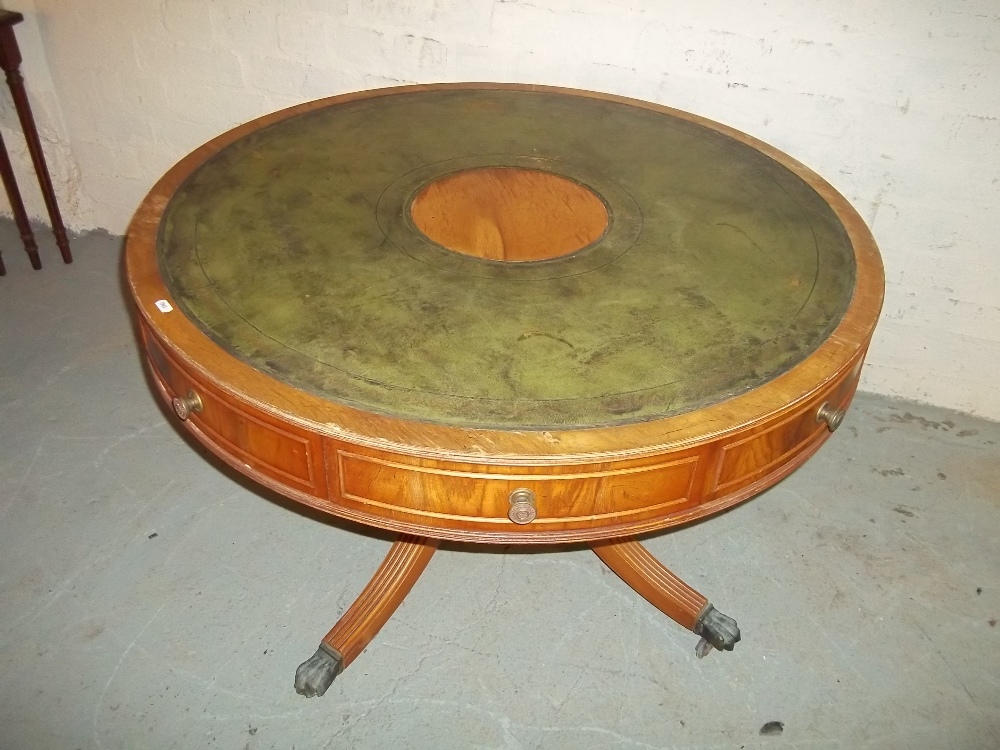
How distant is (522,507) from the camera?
123 cm

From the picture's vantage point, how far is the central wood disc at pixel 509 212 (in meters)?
1.78

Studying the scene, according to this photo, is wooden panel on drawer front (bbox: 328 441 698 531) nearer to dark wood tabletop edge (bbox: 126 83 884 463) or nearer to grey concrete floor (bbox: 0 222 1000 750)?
dark wood tabletop edge (bbox: 126 83 884 463)

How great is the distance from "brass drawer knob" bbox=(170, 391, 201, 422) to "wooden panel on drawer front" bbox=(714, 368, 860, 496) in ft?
2.71

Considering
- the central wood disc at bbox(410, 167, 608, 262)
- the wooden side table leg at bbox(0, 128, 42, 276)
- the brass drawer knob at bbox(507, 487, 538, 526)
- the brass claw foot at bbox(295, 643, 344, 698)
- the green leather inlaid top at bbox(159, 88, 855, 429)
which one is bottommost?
the brass claw foot at bbox(295, 643, 344, 698)

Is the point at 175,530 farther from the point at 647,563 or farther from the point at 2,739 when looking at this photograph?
the point at 647,563

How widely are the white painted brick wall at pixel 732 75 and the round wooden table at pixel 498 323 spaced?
1.64 feet

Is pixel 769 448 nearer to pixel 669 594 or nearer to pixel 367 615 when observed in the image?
pixel 669 594

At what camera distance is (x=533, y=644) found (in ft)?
6.57

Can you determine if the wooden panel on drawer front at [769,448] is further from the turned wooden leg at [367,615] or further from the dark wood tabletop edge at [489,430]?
the turned wooden leg at [367,615]

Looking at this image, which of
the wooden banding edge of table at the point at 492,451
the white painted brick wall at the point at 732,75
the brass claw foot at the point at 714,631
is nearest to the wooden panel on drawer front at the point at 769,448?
the wooden banding edge of table at the point at 492,451

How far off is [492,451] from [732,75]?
5.22ft

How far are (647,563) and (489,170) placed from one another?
1.02m

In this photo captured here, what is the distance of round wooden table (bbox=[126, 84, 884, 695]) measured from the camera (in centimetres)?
121

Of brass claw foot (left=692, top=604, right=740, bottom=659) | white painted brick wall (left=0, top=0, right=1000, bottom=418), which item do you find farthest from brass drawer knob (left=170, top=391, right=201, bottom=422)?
white painted brick wall (left=0, top=0, right=1000, bottom=418)
